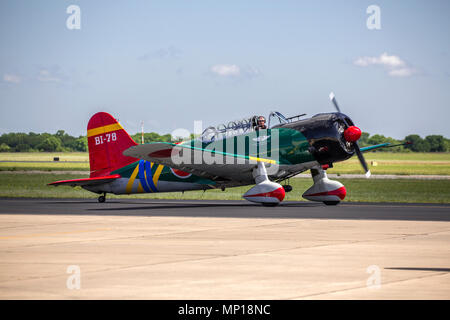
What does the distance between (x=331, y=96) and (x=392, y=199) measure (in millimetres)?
5651

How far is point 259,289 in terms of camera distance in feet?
27.3

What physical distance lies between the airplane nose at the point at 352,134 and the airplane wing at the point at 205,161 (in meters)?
2.62

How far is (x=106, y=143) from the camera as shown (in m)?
27.0

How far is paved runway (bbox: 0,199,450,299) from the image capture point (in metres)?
8.31

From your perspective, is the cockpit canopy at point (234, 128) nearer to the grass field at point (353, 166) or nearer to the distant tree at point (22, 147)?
the grass field at point (353, 166)

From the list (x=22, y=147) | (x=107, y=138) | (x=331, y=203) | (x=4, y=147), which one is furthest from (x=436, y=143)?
(x=107, y=138)

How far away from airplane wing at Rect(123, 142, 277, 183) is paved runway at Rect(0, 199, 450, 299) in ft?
10.4

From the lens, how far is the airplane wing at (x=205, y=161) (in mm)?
22469

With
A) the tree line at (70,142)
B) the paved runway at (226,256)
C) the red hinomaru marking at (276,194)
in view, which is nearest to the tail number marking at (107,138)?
the red hinomaru marking at (276,194)

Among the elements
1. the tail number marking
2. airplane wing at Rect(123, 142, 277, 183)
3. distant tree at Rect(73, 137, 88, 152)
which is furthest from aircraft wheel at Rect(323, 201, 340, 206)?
distant tree at Rect(73, 137, 88, 152)

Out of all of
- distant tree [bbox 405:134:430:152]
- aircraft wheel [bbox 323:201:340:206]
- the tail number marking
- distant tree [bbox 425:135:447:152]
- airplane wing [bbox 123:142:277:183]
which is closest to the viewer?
airplane wing [bbox 123:142:277:183]

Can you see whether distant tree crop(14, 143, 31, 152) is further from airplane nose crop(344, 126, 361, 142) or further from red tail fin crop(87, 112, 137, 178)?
airplane nose crop(344, 126, 361, 142)

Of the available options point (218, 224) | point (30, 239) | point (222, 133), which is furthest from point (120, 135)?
point (30, 239)
